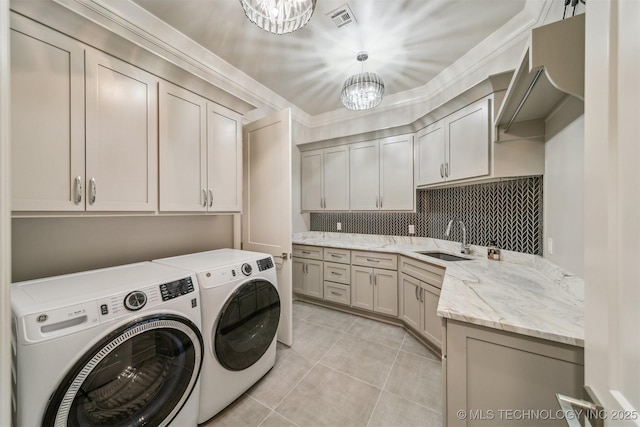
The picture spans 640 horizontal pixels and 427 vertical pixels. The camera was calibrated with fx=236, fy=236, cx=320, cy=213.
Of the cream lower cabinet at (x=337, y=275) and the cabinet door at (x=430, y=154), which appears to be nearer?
the cabinet door at (x=430, y=154)

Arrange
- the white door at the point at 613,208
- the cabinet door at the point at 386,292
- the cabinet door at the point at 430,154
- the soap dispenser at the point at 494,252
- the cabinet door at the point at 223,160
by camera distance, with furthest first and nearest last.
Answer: the cabinet door at the point at 386,292 < the cabinet door at the point at 430,154 < the soap dispenser at the point at 494,252 < the cabinet door at the point at 223,160 < the white door at the point at 613,208

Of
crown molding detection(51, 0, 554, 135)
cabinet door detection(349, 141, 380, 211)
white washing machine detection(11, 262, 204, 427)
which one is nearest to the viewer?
white washing machine detection(11, 262, 204, 427)

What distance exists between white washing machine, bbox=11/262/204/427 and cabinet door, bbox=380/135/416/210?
7.79 ft

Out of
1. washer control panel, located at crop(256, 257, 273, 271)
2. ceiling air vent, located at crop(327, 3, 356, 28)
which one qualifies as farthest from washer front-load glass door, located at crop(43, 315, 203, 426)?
ceiling air vent, located at crop(327, 3, 356, 28)

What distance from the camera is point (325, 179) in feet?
11.5

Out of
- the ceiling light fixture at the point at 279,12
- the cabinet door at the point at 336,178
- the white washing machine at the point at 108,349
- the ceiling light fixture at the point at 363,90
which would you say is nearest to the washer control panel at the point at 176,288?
the white washing machine at the point at 108,349

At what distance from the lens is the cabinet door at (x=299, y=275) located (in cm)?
327

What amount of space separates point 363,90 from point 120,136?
196cm

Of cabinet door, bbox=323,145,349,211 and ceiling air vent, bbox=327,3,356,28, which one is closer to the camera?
ceiling air vent, bbox=327,3,356,28

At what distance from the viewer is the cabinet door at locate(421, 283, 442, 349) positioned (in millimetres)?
2037

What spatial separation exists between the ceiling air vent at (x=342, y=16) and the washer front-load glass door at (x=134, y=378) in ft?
7.81

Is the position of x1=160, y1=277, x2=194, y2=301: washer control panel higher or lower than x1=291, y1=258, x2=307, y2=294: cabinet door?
higher

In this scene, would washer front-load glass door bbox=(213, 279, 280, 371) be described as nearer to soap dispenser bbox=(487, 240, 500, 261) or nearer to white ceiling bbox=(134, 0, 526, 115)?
A: soap dispenser bbox=(487, 240, 500, 261)

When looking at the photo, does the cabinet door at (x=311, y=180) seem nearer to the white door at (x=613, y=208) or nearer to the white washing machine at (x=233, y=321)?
the white washing machine at (x=233, y=321)
